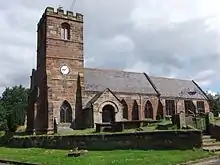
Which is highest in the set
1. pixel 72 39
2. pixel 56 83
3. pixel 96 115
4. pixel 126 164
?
pixel 72 39

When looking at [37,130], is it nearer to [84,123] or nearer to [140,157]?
[84,123]

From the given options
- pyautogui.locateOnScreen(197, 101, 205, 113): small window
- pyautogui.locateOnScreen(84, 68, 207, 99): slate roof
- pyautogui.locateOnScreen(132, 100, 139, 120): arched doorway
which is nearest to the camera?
pyautogui.locateOnScreen(84, 68, 207, 99): slate roof

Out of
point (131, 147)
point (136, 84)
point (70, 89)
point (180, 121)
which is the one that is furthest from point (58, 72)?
point (131, 147)

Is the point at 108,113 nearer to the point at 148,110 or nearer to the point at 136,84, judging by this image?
the point at 148,110

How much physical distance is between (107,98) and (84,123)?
4.46 metres

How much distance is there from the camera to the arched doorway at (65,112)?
136 feet

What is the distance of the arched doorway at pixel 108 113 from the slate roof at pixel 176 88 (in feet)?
41.9

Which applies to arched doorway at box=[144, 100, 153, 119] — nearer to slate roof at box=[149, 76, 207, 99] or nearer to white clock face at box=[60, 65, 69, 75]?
slate roof at box=[149, 76, 207, 99]

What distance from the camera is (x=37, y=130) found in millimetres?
40531

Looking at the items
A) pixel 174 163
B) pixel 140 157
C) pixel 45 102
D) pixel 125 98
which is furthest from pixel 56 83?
pixel 174 163

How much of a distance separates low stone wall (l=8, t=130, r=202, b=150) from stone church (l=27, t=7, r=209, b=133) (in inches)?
474

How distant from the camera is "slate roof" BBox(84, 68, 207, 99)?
155 feet

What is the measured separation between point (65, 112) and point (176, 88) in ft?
75.9

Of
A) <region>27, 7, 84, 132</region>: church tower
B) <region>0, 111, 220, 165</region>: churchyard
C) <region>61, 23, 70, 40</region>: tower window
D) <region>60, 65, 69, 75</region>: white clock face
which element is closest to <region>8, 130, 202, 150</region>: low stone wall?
<region>0, 111, 220, 165</region>: churchyard
